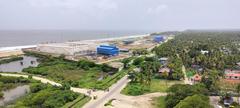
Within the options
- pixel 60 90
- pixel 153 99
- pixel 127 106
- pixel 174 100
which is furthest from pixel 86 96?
pixel 174 100

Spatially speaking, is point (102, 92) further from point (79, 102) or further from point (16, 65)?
point (16, 65)

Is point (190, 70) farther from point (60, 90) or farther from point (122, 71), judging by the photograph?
point (60, 90)

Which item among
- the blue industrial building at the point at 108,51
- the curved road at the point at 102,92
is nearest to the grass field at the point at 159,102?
the curved road at the point at 102,92

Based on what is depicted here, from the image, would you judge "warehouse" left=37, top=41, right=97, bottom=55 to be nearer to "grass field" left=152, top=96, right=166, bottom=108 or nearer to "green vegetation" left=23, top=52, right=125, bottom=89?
"green vegetation" left=23, top=52, right=125, bottom=89

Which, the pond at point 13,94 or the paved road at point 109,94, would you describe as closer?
the paved road at point 109,94

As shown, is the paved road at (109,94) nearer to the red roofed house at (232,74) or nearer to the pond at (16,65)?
the red roofed house at (232,74)

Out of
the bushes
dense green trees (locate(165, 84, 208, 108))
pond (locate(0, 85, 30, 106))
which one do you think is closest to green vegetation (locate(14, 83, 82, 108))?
pond (locate(0, 85, 30, 106))

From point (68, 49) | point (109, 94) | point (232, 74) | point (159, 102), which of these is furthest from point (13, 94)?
point (68, 49)

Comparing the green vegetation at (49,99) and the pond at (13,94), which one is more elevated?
the green vegetation at (49,99)
